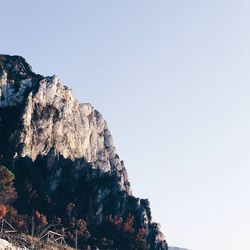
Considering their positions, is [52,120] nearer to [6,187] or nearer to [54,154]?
[54,154]

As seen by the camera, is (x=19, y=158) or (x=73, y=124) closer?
(x=19, y=158)

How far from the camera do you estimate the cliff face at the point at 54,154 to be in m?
142

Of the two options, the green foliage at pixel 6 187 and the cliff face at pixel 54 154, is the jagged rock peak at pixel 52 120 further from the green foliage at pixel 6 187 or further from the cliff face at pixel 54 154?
the green foliage at pixel 6 187

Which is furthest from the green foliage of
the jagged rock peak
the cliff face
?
the jagged rock peak

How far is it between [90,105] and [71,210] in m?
60.9

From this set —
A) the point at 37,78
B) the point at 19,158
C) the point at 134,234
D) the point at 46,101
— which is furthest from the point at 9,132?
the point at 134,234

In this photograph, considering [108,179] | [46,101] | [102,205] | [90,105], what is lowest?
[102,205]

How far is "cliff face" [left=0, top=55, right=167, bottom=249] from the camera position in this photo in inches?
5610

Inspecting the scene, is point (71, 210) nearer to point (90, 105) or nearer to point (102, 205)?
point (102, 205)

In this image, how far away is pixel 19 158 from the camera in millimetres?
142125

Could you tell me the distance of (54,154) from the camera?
497 feet

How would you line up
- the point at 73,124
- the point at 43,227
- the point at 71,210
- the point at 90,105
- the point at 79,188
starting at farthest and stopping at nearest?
the point at 90,105 < the point at 73,124 < the point at 79,188 < the point at 71,210 < the point at 43,227

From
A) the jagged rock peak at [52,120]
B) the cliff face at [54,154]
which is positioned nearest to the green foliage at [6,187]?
the cliff face at [54,154]

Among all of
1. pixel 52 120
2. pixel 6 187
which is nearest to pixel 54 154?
pixel 52 120
